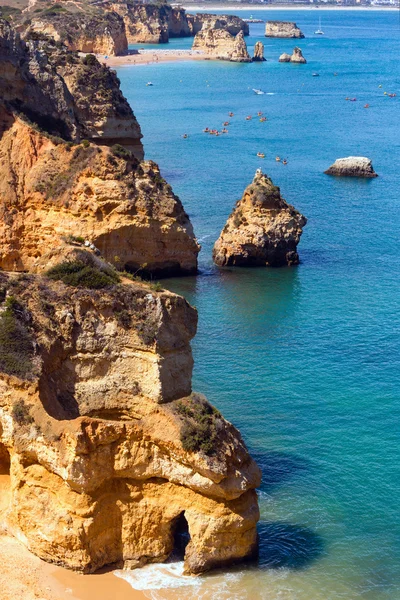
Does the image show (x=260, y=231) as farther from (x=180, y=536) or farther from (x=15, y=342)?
(x=15, y=342)

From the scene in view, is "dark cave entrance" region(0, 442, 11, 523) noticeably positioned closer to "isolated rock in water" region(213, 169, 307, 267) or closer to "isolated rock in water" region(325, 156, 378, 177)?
"isolated rock in water" region(213, 169, 307, 267)

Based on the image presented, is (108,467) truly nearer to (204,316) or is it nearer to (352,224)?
(204,316)

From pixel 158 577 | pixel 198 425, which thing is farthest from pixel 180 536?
pixel 198 425

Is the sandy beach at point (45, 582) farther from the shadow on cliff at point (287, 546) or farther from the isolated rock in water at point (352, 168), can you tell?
the isolated rock in water at point (352, 168)

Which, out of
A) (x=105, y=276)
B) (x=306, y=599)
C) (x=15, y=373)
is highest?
(x=105, y=276)

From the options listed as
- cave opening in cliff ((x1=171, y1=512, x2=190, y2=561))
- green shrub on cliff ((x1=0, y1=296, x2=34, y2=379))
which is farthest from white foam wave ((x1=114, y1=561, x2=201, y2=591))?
green shrub on cliff ((x1=0, y1=296, x2=34, y2=379))

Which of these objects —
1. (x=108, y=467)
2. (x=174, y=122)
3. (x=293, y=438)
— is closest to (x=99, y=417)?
(x=108, y=467)
